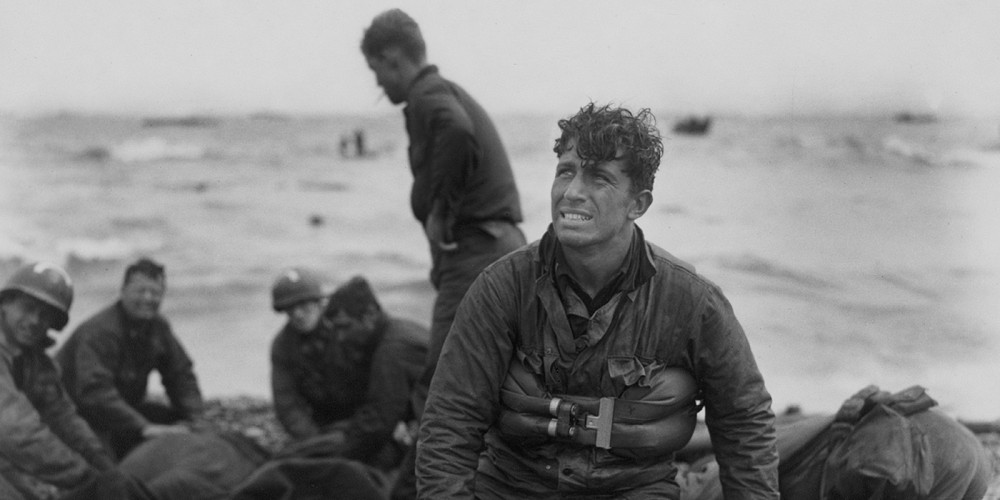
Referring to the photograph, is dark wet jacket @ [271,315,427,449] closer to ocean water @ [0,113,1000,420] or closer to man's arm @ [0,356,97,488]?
man's arm @ [0,356,97,488]

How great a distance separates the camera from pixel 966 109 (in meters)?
7.09

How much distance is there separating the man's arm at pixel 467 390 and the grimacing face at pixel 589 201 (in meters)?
0.23

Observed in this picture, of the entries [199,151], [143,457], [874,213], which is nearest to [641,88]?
[874,213]

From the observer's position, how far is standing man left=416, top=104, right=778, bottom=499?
125 inches

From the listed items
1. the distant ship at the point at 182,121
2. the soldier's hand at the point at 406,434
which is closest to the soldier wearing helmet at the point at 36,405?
the soldier's hand at the point at 406,434

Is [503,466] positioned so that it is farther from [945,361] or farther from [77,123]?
[77,123]

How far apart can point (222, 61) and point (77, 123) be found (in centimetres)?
103

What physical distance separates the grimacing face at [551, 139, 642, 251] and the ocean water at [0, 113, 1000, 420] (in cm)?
437

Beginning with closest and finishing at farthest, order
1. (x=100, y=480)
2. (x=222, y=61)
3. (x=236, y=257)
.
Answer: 1. (x=100, y=480)
2. (x=222, y=61)
3. (x=236, y=257)

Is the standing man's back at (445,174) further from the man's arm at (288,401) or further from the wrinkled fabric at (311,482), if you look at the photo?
the man's arm at (288,401)

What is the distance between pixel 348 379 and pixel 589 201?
3.21 m

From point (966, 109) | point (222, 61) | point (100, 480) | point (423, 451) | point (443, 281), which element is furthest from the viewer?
point (222, 61)

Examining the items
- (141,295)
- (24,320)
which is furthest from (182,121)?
(24,320)

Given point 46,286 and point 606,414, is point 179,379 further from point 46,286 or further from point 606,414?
point 606,414
